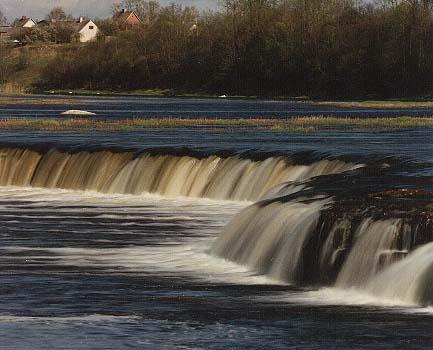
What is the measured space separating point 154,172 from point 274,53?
9652cm

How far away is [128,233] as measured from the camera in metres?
29.5

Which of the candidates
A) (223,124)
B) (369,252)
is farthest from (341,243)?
(223,124)

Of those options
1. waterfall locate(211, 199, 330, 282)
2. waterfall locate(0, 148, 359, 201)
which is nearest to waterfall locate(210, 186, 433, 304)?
waterfall locate(211, 199, 330, 282)

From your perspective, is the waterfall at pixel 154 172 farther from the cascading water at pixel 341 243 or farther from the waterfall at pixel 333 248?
the waterfall at pixel 333 248

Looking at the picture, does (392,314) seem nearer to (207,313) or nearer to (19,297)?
(207,313)

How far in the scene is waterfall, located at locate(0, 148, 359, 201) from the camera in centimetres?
3600

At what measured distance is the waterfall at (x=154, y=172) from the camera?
1417 inches

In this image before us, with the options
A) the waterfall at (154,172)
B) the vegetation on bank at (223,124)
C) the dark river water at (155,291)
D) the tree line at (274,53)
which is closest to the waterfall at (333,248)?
the dark river water at (155,291)

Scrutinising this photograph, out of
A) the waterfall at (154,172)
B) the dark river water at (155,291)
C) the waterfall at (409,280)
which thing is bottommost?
the dark river water at (155,291)

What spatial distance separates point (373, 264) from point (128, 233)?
32.5 feet

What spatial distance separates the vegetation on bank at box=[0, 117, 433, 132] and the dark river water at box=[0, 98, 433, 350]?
17607 millimetres

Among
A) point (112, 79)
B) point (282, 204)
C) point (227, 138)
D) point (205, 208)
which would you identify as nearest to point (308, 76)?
point (112, 79)

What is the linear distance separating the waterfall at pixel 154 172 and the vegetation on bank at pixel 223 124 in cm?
1311

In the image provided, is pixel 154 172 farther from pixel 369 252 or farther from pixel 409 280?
pixel 409 280
